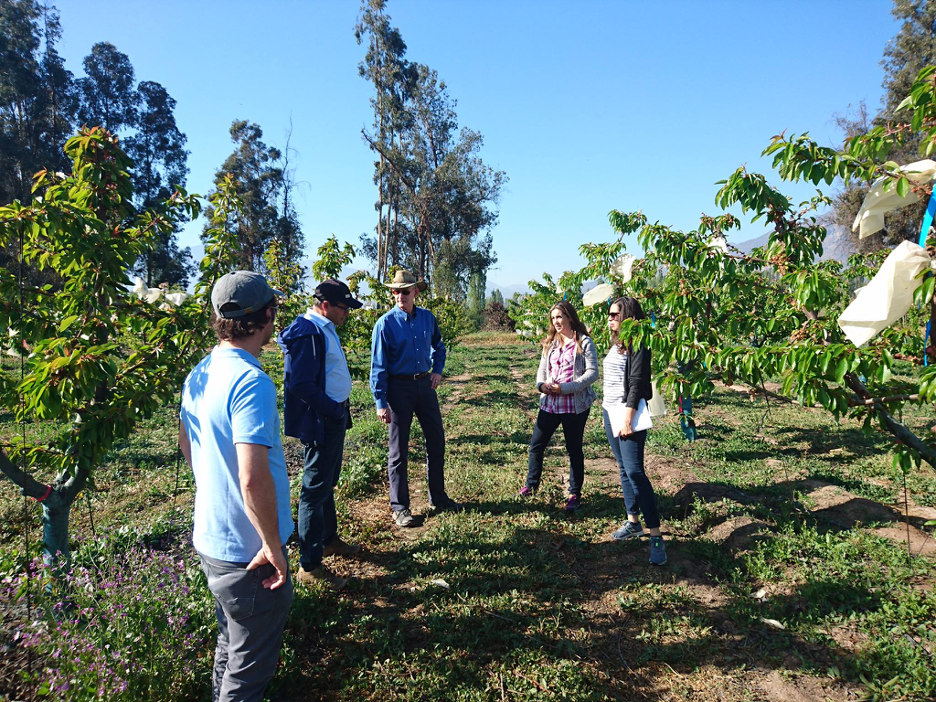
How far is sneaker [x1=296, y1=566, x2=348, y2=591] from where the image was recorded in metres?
3.30

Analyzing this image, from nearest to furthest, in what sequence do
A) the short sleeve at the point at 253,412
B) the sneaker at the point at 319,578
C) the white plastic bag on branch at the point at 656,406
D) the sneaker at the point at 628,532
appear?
the short sleeve at the point at 253,412
the sneaker at the point at 319,578
the white plastic bag on branch at the point at 656,406
the sneaker at the point at 628,532

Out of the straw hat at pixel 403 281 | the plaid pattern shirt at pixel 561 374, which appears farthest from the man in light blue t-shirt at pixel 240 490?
the plaid pattern shirt at pixel 561 374

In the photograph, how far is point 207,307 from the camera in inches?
142

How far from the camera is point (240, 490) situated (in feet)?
5.98

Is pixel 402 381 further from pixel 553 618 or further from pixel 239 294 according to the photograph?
pixel 239 294

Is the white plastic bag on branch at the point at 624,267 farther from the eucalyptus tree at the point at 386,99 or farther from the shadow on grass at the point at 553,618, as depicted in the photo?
the eucalyptus tree at the point at 386,99

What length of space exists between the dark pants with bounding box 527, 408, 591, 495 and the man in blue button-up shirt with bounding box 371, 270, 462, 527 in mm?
851

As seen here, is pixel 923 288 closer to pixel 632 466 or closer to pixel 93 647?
pixel 632 466

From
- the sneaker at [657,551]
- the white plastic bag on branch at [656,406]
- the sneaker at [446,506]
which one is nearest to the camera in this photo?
the sneaker at [657,551]

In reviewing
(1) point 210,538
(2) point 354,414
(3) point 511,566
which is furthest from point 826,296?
(2) point 354,414

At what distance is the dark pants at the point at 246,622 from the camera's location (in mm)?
1817

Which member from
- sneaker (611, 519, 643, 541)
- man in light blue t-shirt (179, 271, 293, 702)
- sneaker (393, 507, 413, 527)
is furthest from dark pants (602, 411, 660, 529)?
man in light blue t-shirt (179, 271, 293, 702)

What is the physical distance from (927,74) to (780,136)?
77cm

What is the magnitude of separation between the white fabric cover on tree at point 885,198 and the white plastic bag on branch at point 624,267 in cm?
286
